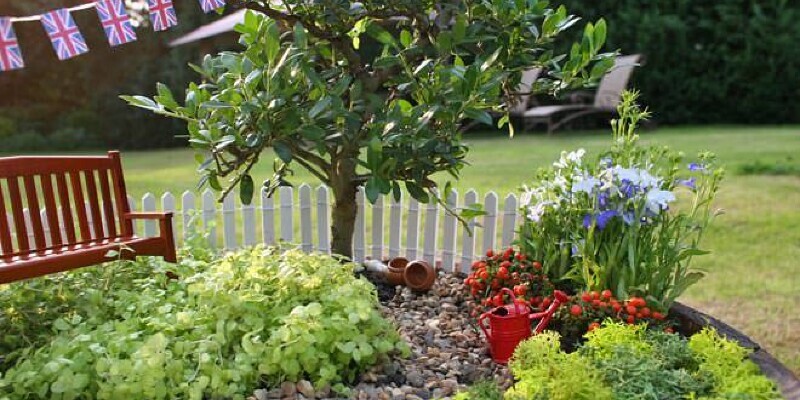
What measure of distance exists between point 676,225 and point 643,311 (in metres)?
0.40

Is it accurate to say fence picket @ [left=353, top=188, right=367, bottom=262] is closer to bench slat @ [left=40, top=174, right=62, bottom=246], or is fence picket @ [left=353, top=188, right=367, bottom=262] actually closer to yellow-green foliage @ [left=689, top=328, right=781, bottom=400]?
bench slat @ [left=40, top=174, right=62, bottom=246]

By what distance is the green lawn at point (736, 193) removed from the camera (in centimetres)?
389

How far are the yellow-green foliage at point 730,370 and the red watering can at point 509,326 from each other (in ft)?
1.66

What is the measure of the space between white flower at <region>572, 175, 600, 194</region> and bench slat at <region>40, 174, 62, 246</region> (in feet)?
6.95

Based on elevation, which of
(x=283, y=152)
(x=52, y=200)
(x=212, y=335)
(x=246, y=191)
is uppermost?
(x=283, y=152)

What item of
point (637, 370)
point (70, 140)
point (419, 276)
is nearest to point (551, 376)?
point (637, 370)

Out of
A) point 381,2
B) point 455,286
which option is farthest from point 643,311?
point 381,2

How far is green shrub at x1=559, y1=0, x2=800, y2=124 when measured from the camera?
12242mm

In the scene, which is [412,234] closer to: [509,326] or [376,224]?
[376,224]

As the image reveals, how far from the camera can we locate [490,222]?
376cm

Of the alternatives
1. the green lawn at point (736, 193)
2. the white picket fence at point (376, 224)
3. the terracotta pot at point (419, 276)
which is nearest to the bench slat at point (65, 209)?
the white picket fence at point (376, 224)

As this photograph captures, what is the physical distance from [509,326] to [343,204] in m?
1.19

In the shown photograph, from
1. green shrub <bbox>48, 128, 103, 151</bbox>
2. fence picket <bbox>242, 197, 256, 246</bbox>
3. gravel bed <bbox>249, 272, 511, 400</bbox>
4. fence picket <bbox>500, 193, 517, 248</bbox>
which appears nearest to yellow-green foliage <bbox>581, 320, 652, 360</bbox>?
gravel bed <bbox>249, 272, 511, 400</bbox>

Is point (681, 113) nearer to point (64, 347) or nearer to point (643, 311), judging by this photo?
point (643, 311)
